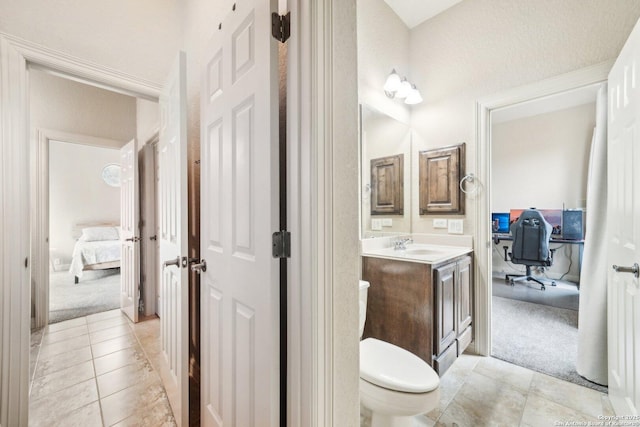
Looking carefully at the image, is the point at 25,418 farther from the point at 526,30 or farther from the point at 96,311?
the point at 526,30

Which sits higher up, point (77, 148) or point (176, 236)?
point (77, 148)

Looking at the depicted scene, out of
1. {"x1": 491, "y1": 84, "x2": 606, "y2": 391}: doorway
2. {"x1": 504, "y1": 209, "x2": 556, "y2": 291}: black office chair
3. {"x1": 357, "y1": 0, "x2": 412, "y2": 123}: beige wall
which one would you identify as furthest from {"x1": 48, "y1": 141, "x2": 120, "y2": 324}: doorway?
{"x1": 504, "y1": 209, "x2": 556, "y2": 291}: black office chair

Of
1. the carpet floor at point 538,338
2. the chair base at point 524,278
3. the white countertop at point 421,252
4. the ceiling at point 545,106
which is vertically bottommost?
the carpet floor at point 538,338

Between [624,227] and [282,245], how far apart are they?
1.85m

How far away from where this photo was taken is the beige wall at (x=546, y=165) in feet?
13.5

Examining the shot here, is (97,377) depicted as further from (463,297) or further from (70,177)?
A: (70,177)

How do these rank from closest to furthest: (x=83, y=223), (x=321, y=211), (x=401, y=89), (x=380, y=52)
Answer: (x=321, y=211)
(x=380, y=52)
(x=401, y=89)
(x=83, y=223)

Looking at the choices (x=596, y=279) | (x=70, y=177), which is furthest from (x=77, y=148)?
(x=596, y=279)

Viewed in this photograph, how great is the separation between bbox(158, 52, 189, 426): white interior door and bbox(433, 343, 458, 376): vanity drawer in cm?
155

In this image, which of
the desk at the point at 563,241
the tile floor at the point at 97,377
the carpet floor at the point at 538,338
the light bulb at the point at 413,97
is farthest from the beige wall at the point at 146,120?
the desk at the point at 563,241

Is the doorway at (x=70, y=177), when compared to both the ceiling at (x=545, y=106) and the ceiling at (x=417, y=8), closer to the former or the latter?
the ceiling at (x=417, y=8)

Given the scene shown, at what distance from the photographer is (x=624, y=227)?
1.40 m

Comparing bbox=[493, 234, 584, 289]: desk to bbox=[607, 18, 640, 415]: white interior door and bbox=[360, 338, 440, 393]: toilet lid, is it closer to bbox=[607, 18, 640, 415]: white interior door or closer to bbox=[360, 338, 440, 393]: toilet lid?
bbox=[607, 18, 640, 415]: white interior door

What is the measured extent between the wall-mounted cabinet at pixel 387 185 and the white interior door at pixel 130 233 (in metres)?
2.59
